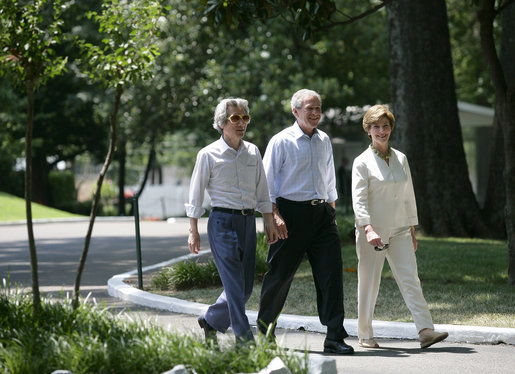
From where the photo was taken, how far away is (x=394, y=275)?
6887 mm

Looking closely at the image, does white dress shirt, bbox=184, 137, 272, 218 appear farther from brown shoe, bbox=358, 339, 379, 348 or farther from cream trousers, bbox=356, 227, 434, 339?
brown shoe, bbox=358, 339, 379, 348

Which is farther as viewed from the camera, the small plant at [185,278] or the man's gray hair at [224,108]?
the small plant at [185,278]

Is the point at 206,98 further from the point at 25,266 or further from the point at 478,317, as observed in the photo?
the point at 478,317

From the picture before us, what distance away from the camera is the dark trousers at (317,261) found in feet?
21.8

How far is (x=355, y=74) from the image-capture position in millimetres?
32500

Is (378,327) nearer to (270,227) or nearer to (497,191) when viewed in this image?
(270,227)

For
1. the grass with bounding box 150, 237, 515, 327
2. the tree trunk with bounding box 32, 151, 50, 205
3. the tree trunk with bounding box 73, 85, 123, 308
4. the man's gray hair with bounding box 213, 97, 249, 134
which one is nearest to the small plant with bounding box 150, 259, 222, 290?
the grass with bounding box 150, 237, 515, 327

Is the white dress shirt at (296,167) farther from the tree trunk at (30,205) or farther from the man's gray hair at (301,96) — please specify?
the tree trunk at (30,205)

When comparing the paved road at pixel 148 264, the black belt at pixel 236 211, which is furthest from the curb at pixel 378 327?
the black belt at pixel 236 211

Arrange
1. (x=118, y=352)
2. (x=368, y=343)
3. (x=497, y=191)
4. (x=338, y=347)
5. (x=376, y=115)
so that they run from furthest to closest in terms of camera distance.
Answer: (x=497, y=191), (x=368, y=343), (x=376, y=115), (x=338, y=347), (x=118, y=352)

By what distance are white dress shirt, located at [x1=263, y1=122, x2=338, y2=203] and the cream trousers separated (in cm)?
54

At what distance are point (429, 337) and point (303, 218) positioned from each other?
1.35 metres

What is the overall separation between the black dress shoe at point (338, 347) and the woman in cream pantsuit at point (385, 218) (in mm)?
404

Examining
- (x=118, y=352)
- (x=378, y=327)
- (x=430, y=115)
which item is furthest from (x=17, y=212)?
(x=118, y=352)
